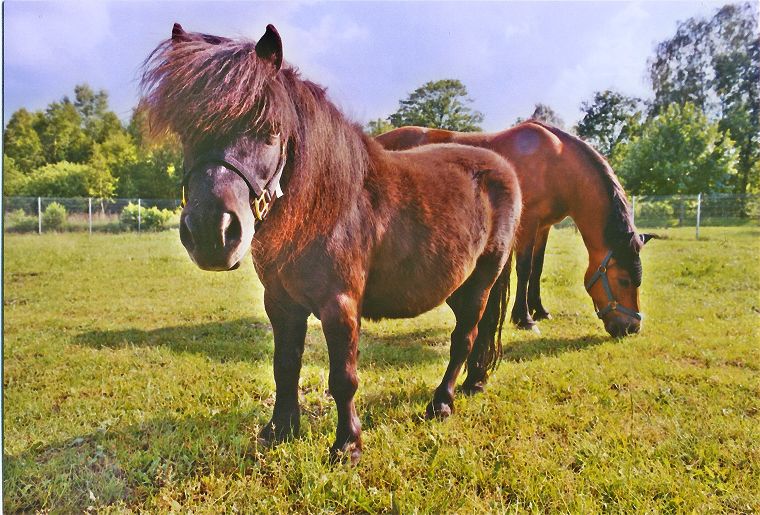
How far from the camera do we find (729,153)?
2592 mm

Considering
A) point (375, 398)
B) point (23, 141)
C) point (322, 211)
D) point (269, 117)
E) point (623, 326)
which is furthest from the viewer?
point (623, 326)

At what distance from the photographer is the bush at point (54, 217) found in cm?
232

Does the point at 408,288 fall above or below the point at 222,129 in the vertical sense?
below

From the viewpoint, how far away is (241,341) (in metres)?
2.65

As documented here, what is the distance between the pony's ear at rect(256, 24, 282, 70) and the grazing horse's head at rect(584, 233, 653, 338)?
7.83 ft

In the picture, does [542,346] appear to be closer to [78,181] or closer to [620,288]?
[620,288]

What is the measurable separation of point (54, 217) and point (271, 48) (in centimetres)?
171

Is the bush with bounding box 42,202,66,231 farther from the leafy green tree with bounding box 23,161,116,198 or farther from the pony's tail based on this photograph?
the pony's tail

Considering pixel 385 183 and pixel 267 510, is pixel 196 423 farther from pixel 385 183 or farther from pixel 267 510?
pixel 385 183

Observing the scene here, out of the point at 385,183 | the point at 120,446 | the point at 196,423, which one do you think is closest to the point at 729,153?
the point at 385,183

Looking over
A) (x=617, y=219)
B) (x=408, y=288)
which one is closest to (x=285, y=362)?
(x=408, y=288)

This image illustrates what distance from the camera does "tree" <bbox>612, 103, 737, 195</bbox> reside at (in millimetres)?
2582

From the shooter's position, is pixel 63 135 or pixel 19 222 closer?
pixel 19 222

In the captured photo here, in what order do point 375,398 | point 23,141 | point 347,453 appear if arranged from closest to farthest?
point 347,453
point 23,141
point 375,398
